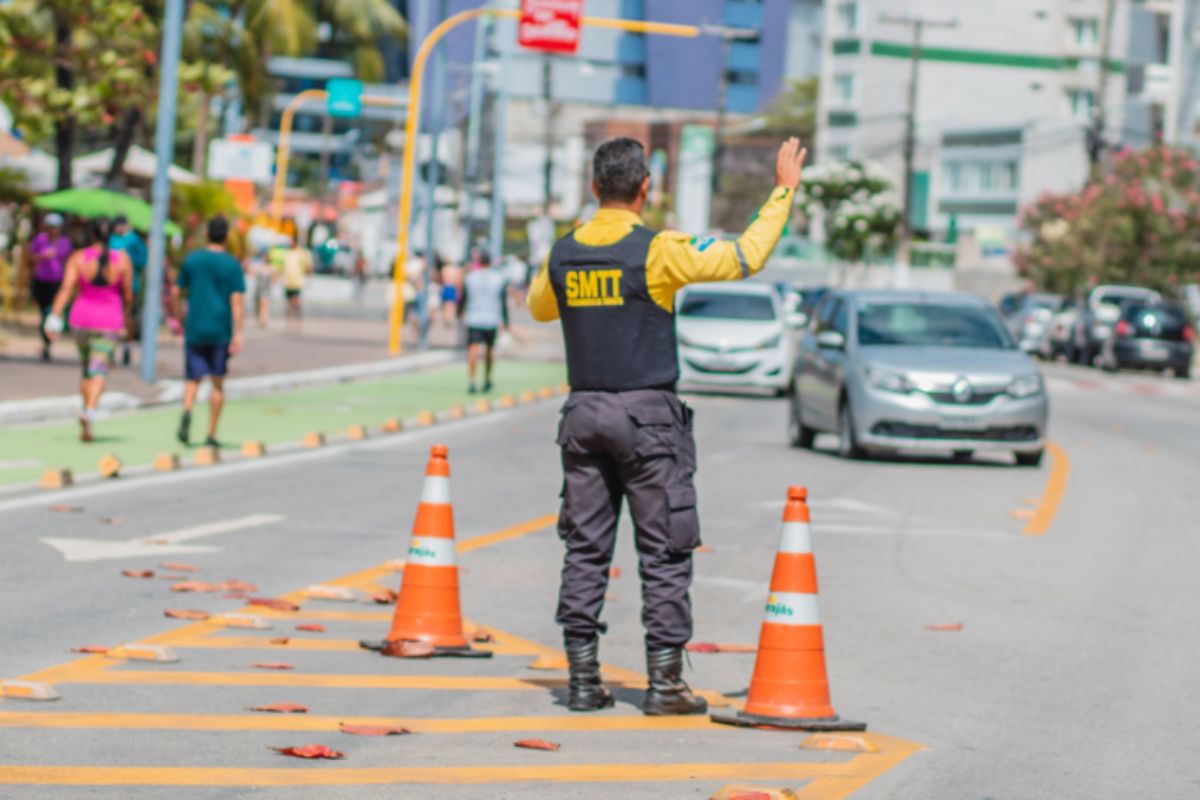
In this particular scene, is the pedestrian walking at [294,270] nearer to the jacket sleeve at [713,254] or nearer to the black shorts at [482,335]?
the black shorts at [482,335]

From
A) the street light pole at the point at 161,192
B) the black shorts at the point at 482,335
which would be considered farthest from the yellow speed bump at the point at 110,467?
the black shorts at the point at 482,335

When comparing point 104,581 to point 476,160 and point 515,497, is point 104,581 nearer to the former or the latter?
point 515,497

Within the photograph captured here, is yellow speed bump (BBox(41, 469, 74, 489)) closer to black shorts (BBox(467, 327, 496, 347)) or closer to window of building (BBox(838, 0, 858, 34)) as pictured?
black shorts (BBox(467, 327, 496, 347))

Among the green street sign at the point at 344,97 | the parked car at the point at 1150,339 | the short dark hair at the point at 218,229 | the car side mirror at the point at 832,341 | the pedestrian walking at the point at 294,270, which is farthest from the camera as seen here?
the parked car at the point at 1150,339

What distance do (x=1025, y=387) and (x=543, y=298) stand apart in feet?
43.9

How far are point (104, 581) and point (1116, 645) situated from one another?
4.73m

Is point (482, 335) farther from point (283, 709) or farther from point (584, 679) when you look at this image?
point (283, 709)

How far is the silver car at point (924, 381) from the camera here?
69.2 ft

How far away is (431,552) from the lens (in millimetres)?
9391

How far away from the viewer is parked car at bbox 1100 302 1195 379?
50312mm

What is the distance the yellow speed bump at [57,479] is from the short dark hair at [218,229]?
3625 millimetres

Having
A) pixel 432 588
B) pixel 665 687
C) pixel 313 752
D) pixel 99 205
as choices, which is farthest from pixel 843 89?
pixel 313 752

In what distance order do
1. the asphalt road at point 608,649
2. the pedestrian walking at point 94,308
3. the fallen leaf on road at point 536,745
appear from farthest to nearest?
the pedestrian walking at point 94,308 < the fallen leaf on road at point 536,745 < the asphalt road at point 608,649

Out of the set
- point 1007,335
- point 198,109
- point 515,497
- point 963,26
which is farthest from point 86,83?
point 963,26
